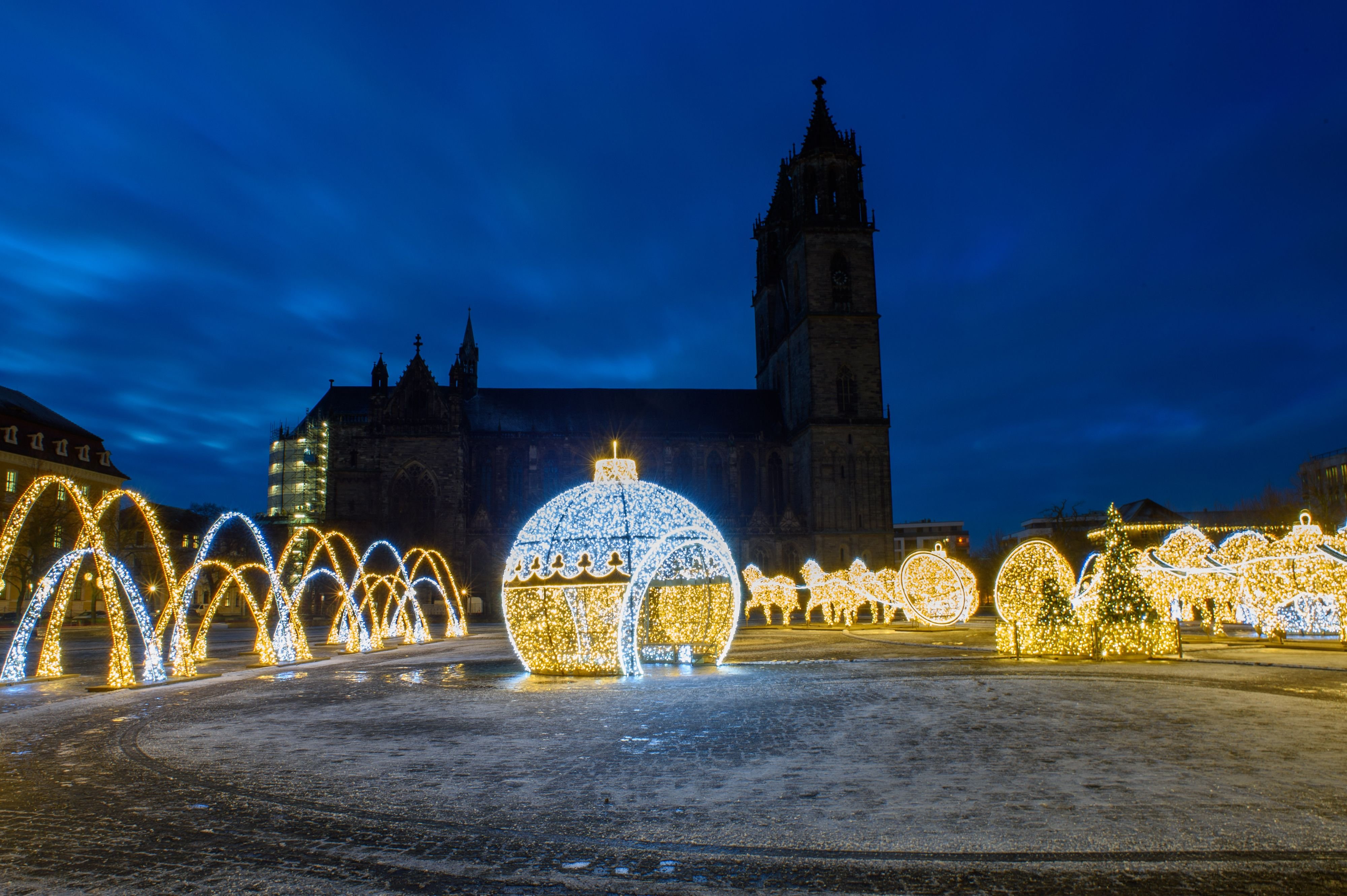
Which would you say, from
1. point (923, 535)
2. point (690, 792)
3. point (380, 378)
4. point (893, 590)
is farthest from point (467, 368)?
point (923, 535)

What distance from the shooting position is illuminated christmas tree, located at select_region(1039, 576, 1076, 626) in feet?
56.0

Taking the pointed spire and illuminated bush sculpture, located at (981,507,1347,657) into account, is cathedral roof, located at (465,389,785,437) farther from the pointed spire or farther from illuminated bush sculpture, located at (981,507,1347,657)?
illuminated bush sculpture, located at (981,507,1347,657)

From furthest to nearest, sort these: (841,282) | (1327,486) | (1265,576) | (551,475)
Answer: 1. (1327,486)
2. (551,475)
3. (841,282)
4. (1265,576)

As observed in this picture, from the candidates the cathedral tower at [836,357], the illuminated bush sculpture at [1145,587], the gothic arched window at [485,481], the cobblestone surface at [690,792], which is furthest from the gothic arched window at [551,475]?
the cobblestone surface at [690,792]

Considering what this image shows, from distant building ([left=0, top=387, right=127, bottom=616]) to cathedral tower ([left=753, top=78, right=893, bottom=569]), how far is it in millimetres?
41472

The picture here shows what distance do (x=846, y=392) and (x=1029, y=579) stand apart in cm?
4042

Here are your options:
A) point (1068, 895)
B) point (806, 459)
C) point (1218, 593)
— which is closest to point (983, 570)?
point (806, 459)

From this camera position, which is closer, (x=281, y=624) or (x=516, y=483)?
(x=281, y=624)

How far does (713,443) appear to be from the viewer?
62438mm

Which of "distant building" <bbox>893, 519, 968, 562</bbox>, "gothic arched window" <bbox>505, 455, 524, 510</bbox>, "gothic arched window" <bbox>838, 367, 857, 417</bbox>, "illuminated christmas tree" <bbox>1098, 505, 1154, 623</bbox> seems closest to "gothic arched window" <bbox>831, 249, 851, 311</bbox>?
"gothic arched window" <bbox>838, 367, 857, 417</bbox>

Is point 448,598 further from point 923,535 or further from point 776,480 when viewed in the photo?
point 923,535

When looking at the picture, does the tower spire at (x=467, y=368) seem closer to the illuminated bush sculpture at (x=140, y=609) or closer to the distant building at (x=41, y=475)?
the distant building at (x=41, y=475)

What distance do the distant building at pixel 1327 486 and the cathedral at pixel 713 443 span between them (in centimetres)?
2453

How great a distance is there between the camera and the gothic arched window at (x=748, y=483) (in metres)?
61.5
